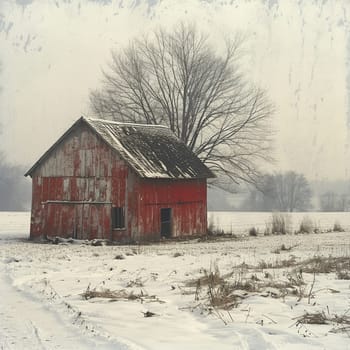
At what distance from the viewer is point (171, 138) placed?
3098 cm

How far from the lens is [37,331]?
6648 millimetres

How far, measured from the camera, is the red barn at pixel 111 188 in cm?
2491

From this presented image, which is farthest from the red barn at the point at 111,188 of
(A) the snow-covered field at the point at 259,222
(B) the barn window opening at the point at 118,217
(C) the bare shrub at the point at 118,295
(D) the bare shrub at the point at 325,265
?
(C) the bare shrub at the point at 118,295

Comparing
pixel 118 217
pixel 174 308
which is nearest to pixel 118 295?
pixel 174 308

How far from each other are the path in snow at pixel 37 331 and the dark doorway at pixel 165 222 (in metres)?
18.0

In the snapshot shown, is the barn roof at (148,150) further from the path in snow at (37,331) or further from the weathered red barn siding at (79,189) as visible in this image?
the path in snow at (37,331)

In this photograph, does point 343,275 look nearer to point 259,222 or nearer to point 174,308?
point 174,308

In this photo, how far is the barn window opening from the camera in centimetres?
2503

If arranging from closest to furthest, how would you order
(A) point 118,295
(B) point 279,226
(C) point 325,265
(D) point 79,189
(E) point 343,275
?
(A) point 118,295 → (E) point 343,275 → (C) point 325,265 → (D) point 79,189 → (B) point 279,226

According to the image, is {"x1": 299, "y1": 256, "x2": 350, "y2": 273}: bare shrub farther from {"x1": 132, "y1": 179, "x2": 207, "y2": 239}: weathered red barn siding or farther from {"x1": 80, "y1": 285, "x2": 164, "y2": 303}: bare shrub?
{"x1": 132, "y1": 179, "x2": 207, "y2": 239}: weathered red barn siding

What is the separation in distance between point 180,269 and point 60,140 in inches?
613

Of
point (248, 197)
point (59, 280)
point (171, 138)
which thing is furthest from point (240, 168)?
point (248, 197)

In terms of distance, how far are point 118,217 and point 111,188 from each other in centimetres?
142

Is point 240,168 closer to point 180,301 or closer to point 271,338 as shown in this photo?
point 180,301
